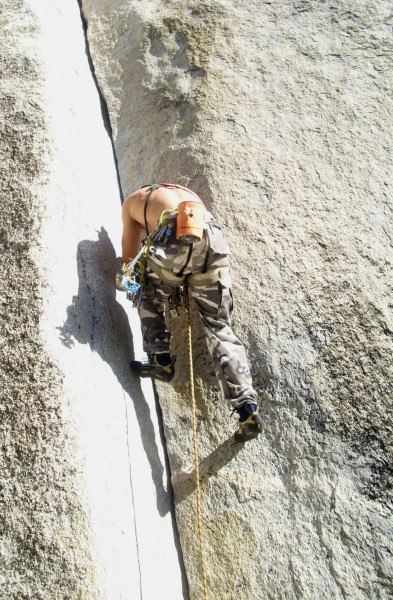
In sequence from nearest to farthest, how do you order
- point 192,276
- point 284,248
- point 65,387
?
point 65,387 < point 192,276 < point 284,248

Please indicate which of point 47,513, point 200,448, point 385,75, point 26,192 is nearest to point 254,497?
point 200,448

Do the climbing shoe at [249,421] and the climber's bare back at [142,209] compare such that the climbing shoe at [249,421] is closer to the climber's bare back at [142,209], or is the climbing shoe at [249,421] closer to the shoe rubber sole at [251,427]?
the shoe rubber sole at [251,427]

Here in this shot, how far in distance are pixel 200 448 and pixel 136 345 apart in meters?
0.79

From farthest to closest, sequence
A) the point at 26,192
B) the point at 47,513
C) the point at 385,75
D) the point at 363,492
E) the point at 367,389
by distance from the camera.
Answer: the point at 385,75 → the point at 26,192 → the point at 367,389 → the point at 363,492 → the point at 47,513

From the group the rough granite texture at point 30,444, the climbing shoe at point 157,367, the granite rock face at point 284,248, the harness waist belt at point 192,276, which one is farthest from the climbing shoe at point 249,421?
the rough granite texture at point 30,444

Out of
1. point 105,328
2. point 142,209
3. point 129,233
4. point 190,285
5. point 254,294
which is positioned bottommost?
point 105,328

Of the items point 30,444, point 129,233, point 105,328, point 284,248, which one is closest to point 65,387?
point 30,444

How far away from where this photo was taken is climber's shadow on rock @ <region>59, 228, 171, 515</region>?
3.25m

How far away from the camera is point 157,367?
3.43 metres

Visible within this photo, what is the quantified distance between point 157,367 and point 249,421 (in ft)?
2.16

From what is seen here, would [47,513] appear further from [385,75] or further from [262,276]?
[385,75]

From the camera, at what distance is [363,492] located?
10.0 feet

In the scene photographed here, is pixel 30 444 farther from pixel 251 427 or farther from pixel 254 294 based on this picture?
pixel 254 294

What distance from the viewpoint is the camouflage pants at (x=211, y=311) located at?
319cm
